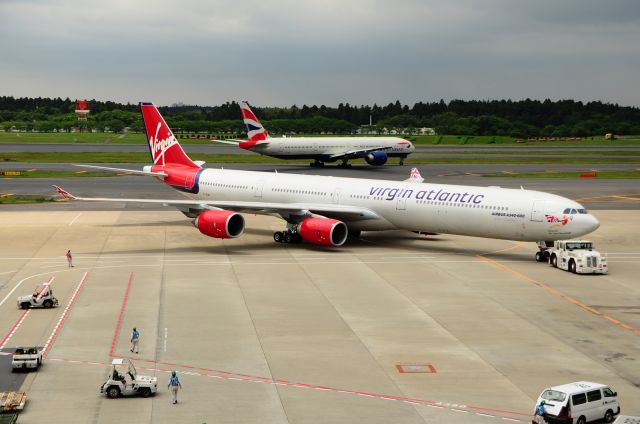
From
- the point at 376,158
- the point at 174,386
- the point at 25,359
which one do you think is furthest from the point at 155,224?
the point at 376,158

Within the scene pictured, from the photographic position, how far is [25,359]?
30891mm

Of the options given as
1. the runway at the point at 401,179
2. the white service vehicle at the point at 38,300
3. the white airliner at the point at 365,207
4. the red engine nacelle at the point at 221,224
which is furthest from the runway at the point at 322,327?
the runway at the point at 401,179

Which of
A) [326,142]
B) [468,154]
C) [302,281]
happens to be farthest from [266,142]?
[302,281]

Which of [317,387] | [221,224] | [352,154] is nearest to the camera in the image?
[317,387]

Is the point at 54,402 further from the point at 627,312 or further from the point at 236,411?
the point at 627,312

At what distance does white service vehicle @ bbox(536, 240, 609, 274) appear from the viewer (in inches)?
1982

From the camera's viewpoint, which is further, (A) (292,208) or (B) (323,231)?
(A) (292,208)

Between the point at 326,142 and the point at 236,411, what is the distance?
104587 millimetres

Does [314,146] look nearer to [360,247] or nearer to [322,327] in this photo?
[360,247]

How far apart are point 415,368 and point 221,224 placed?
27.9 m

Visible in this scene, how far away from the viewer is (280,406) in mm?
Result: 27656

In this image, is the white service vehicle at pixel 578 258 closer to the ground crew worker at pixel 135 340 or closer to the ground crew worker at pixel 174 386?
the ground crew worker at pixel 135 340

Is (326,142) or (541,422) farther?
(326,142)

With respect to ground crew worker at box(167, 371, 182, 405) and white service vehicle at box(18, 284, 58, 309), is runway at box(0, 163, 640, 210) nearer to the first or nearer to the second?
white service vehicle at box(18, 284, 58, 309)
